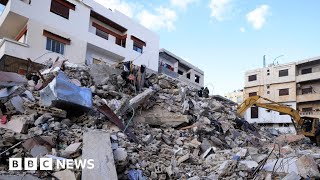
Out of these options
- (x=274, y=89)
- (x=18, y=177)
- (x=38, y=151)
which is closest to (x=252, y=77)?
(x=274, y=89)

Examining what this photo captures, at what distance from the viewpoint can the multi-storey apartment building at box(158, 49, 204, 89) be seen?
23469 mm

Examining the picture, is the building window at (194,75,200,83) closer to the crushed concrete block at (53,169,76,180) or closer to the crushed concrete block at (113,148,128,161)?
the crushed concrete block at (113,148,128,161)

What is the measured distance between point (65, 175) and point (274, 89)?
28074mm

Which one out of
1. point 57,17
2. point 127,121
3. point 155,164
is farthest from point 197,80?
point 155,164

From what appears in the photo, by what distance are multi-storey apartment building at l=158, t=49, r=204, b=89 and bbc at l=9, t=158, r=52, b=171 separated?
709 inches

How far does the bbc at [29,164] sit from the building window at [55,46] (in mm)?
11222

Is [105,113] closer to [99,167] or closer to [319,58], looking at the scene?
[99,167]

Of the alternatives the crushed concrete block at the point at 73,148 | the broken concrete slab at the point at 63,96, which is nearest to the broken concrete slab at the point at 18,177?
the crushed concrete block at the point at 73,148

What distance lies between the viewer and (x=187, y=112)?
9.51 m

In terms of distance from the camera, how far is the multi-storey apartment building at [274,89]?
26.8 metres

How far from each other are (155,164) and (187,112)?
4206 mm

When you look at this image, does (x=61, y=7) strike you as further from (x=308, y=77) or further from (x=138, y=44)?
(x=308, y=77)

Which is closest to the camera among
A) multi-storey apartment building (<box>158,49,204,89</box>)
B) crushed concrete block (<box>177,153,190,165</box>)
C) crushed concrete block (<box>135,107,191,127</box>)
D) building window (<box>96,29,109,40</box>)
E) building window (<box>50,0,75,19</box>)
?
crushed concrete block (<box>177,153,190,165</box>)

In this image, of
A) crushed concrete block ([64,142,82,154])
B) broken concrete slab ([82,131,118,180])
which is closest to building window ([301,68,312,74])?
broken concrete slab ([82,131,118,180])
